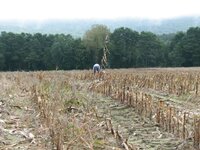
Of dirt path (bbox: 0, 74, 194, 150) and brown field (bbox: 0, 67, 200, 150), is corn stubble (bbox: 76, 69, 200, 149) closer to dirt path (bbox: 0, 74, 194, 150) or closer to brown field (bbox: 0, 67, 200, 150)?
brown field (bbox: 0, 67, 200, 150)

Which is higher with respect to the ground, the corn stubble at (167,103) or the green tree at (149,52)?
the corn stubble at (167,103)

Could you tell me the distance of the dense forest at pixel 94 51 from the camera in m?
56.3

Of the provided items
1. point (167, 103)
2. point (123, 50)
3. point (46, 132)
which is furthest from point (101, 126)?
point (123, 50)

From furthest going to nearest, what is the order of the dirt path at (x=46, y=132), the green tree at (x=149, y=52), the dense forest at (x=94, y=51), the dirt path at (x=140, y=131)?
1. the green tree at (x=149, y=52)
2. the dense forest at (x=94, y=51)
3. the dirt path at (x=140, y=131)
4. the dirt path at (x=46, y=132)

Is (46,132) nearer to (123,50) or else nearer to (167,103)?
(167,103)

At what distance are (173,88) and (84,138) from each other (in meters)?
9.02

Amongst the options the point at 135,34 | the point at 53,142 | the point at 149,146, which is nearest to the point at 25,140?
the point at 53,142

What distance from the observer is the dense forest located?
56.3 m

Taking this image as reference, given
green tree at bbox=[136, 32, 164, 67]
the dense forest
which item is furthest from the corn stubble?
green tree at bbox=[136, 32, 164, 67]

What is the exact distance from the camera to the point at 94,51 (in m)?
57.8

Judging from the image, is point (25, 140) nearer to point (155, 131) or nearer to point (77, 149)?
point (77, 149)

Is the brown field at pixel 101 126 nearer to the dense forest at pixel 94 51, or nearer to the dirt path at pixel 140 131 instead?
the dirt path at pixel 140 131

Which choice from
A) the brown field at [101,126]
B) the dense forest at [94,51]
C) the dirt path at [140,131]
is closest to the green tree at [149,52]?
the dense forest at [94,51]

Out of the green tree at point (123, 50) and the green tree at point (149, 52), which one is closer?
the green tree at point (123, 50)
